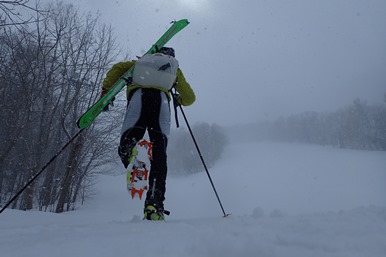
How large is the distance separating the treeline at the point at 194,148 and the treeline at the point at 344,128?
104ft

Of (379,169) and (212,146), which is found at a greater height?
(212,146)

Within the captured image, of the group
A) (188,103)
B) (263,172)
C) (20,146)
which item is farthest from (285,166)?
(188,103)

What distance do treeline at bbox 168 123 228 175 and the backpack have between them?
168 feet

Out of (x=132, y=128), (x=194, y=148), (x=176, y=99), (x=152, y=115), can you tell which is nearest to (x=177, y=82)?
(x=176, y=99)

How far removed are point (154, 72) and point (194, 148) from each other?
2192 inches

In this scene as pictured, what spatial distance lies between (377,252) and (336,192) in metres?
32.0

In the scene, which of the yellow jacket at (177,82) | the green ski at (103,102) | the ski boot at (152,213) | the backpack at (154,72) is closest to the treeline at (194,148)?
the yellow jacket at (177,82)

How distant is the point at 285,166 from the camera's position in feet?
150

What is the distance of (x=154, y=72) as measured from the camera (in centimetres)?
306

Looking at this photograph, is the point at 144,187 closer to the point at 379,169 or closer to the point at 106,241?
the point at 106,241

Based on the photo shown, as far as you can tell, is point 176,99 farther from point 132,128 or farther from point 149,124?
point 132,128

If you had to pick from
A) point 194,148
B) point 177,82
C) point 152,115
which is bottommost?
point 152,115

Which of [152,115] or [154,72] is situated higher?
[154,72]

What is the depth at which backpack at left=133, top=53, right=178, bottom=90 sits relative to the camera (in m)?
3.05
